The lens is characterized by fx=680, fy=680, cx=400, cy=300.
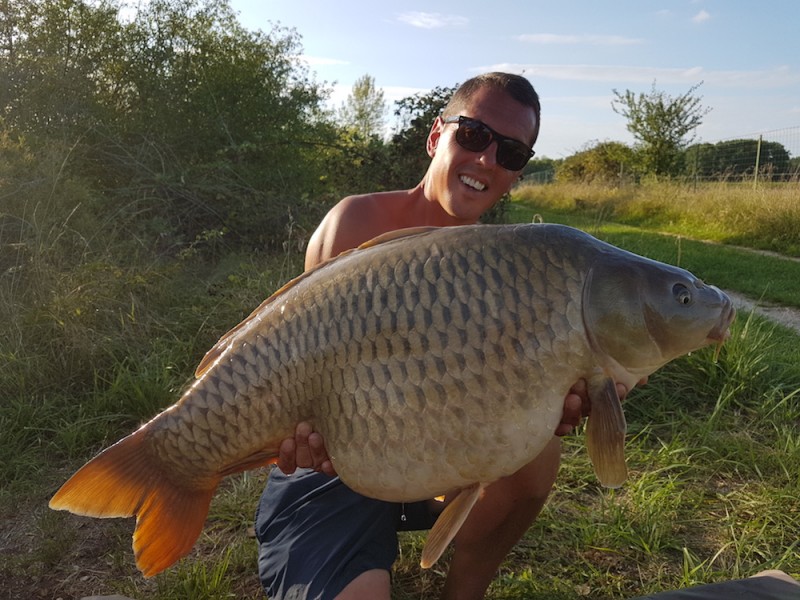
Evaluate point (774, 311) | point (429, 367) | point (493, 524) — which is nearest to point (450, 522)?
point (429, 367)

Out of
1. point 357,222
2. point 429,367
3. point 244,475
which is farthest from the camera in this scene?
point 244,475

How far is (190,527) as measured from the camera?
1.27 meters

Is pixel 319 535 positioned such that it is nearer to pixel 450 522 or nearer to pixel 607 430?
pixel 450 522

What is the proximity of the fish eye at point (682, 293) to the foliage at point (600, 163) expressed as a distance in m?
18.0

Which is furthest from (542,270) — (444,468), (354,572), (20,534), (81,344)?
(81,344)

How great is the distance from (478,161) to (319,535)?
994mm

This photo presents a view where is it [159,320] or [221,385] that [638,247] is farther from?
[221,385]

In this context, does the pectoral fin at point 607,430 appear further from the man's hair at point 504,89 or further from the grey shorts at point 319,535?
the man's hair at point 504,89

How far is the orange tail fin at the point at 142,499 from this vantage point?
119cm

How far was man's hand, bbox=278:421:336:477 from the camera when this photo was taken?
1.23 m

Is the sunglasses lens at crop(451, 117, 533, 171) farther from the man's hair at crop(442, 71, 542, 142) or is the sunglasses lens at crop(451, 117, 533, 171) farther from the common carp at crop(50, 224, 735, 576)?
the common carp at crop(50, 224, 735, 576)

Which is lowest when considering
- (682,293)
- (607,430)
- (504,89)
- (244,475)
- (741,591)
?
(244,475)

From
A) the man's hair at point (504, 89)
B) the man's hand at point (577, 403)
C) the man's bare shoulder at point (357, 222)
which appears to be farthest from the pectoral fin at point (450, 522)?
the man's hair at point (504, 89)

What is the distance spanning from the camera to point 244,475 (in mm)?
2197
